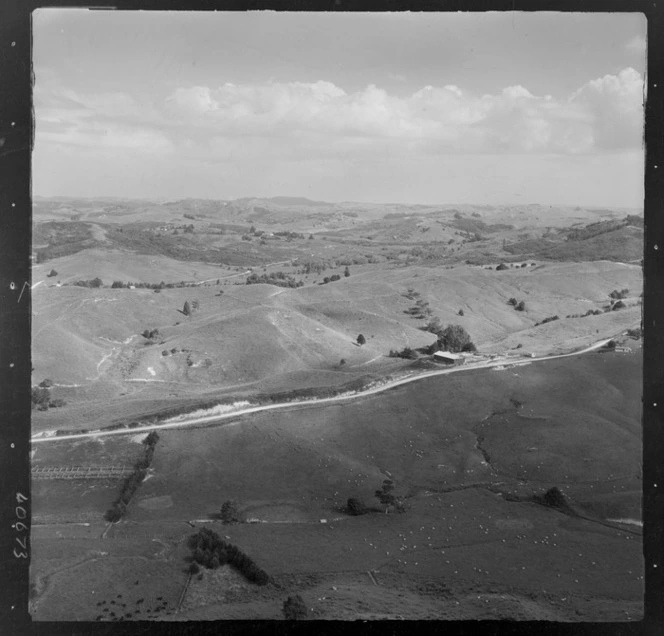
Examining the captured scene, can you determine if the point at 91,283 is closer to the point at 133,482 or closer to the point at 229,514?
the point at 133,482

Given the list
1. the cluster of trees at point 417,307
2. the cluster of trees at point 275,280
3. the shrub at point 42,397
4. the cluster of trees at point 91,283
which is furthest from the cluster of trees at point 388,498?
the cluster of trees at point 91,283

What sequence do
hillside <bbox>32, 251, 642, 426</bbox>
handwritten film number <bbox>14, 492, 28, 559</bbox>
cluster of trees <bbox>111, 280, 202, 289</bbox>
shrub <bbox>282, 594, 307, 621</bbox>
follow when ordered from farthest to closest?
cluster of trees <bbox>111, 280, 202, 289</bbox> < hillside <bbox>32, 251, 642, 426</bbox> < shrub <bbox>282, 594, 307, 621</bbox> < handwritten film number <bbox>14, 492, 28, 559</bbox>

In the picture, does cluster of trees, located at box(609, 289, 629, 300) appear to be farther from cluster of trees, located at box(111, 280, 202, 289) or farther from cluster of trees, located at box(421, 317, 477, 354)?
cluster of trees, located at box(111, 280, 202, 289)

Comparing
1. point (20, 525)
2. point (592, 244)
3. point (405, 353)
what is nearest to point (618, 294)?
point (592, 244)

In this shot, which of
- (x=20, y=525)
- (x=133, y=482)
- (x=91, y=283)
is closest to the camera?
(x=20, y=525)

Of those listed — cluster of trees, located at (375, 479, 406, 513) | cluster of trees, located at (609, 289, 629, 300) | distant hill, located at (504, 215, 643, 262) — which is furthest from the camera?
cluster of trees, located at (609, 289, 629, 300)

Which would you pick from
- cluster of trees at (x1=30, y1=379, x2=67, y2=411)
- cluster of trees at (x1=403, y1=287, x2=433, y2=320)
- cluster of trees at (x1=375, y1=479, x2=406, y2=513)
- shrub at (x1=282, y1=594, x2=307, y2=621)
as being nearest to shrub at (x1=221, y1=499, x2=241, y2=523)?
shrub at (x1=282, y1=594, x2=307, y2=621)

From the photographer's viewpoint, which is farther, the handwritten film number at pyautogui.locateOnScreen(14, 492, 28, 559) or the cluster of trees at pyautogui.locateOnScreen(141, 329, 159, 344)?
the cluster of trees at pyautogui.locateOnScreen(141, 329, 159, 344)
